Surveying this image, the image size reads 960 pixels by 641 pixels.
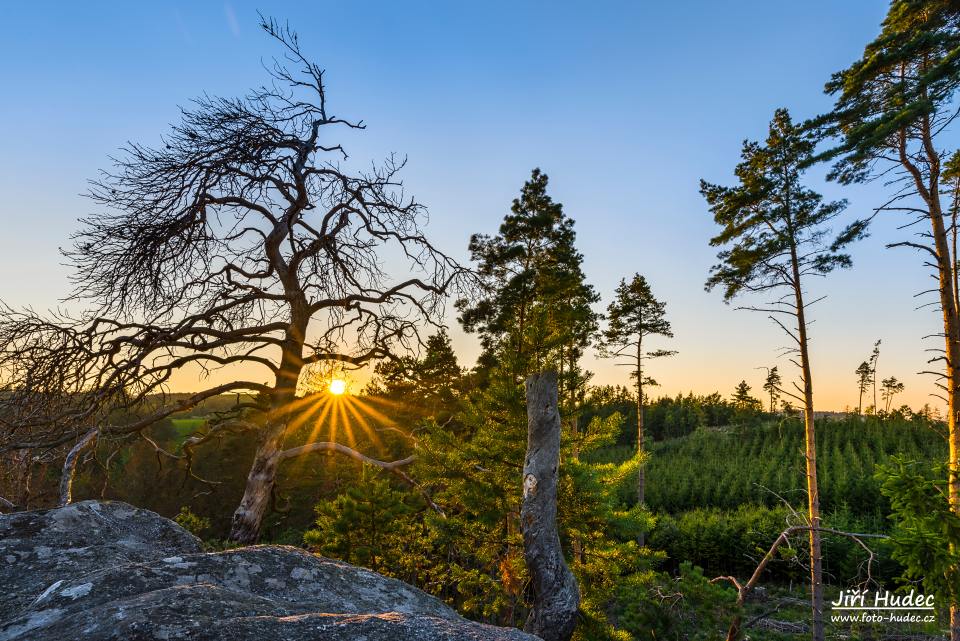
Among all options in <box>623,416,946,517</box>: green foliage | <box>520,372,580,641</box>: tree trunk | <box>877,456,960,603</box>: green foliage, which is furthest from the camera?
<box>623,416,946,517</box>: green foliage

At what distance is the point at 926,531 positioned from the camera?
214 inches

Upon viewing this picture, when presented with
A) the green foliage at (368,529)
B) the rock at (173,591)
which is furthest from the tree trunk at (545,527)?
the green foliage at (368,529)

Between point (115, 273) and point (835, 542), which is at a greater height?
point (115, 273)

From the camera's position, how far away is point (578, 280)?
68.4 ft

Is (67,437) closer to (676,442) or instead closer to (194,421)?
(676,442)

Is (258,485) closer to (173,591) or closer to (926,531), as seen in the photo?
(173,591)

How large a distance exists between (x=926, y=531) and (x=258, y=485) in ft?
29.1

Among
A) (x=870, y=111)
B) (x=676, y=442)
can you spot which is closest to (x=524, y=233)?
(x=870, y=111)

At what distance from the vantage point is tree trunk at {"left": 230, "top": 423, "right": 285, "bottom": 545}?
7.54 m

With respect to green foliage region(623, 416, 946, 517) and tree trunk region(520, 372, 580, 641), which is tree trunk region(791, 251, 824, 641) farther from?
green foliage region(623, 416, 946, 517)

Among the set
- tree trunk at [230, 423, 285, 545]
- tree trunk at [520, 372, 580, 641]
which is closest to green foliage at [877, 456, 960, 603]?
tree trunk at [520, 372, 580, 641]

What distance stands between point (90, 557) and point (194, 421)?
284 ft

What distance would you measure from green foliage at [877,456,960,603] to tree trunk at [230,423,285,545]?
8255 millimetres

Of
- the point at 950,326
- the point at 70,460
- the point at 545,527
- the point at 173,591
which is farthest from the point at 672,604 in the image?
the point at 70,460
